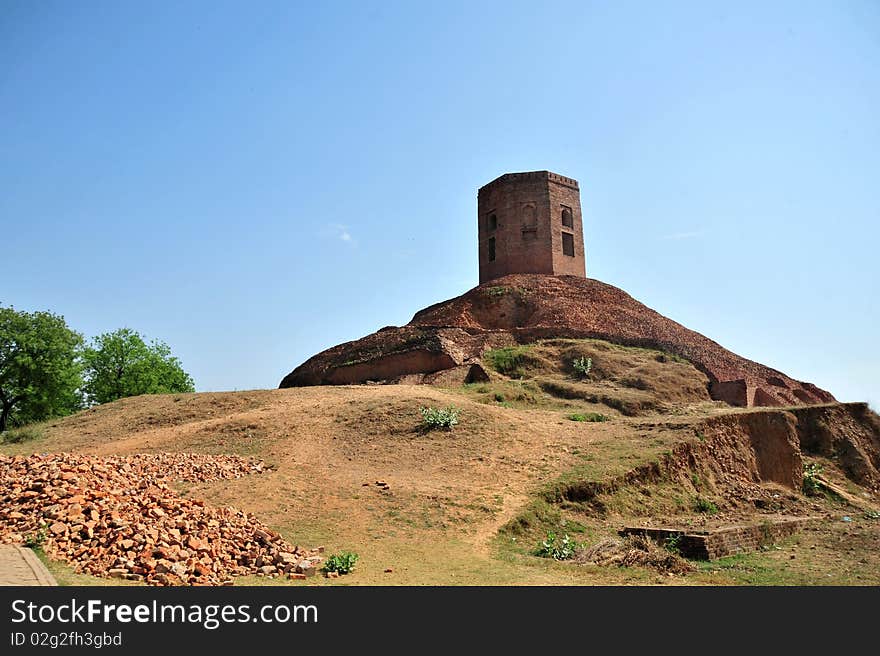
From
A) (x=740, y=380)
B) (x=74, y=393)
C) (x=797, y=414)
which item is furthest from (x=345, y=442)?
(x=74, y=393)

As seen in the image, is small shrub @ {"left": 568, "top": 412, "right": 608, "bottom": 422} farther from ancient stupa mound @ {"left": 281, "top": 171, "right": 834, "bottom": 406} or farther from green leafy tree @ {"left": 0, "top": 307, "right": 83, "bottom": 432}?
green leafy tree @ {"left": 0, "top": 307, "right": 83, "bottom": 432}

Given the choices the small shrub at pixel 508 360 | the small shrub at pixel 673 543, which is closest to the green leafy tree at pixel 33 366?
the small shrub at pixel 508 360

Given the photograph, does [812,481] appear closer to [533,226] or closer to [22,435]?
[533,226]

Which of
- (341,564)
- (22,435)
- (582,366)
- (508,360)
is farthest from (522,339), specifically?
(341,564)

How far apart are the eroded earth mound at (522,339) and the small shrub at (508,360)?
0.42 m

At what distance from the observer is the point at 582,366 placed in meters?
20.2

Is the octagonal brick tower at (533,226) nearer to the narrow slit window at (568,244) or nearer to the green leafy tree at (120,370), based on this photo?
the narrow slit window at (568,244)

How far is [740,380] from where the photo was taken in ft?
68.9

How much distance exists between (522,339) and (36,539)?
1730 centimetres

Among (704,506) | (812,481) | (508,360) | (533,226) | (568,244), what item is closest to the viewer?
(704,506)

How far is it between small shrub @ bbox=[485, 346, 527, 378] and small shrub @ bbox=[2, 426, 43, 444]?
1257cm

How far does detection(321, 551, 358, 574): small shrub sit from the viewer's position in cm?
749

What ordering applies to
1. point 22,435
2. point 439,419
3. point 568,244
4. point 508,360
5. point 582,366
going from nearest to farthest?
point 439,419, point 22,435, point 582,366, point 508,360, point 568,244

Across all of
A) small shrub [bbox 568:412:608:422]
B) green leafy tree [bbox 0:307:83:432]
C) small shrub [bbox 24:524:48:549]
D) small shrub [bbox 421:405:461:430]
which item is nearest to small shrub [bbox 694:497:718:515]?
small shrub [bbox 568:412:608:422]
